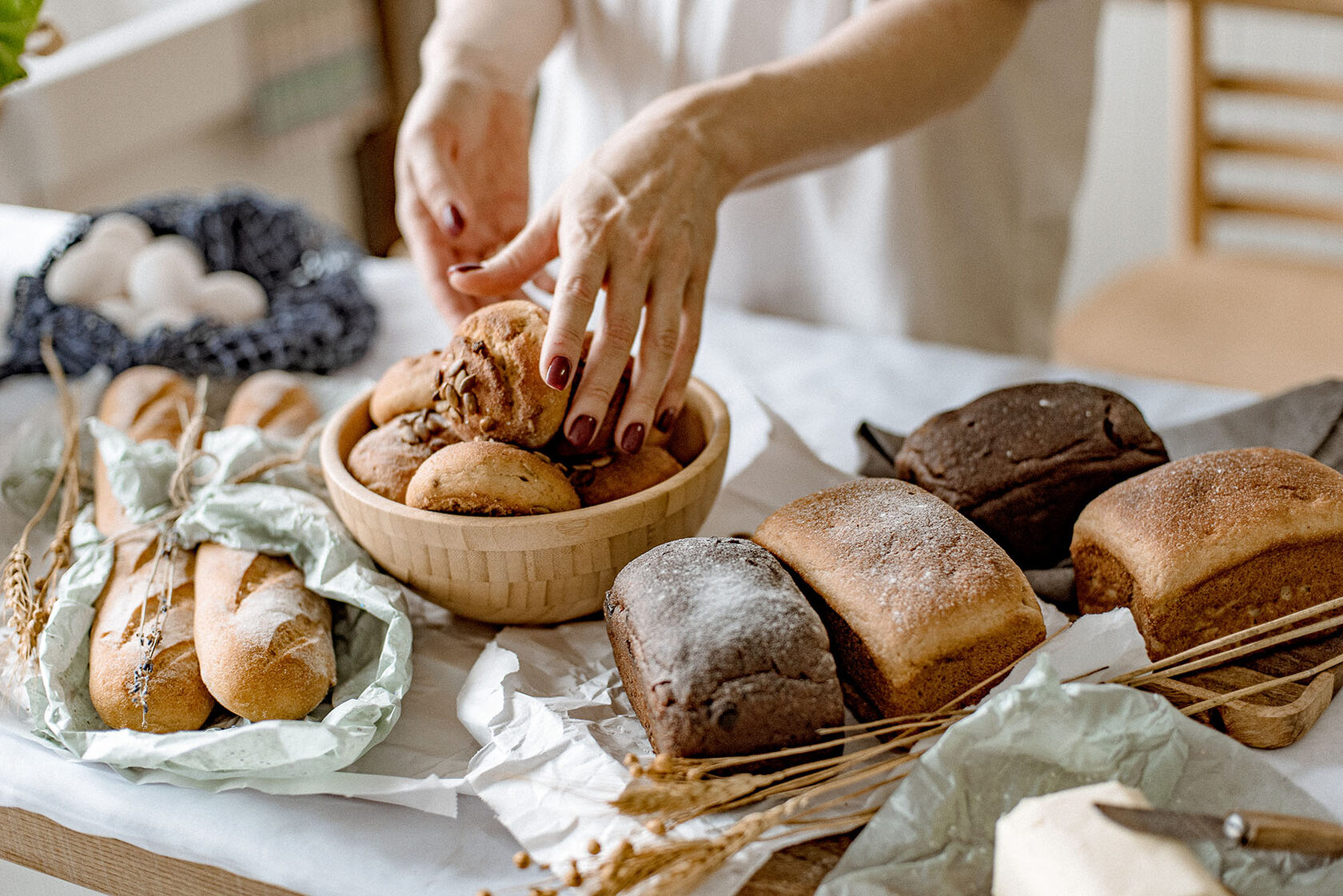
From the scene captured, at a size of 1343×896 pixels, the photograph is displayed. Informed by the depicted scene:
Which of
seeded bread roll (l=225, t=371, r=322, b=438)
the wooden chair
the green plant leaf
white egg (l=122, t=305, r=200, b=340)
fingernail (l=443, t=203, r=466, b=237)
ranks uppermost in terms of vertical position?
the green plant leaf

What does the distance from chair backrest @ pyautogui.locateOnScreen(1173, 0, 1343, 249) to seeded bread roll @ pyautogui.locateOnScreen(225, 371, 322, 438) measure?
1855mm

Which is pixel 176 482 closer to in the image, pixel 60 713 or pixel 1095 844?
pixel 60 713

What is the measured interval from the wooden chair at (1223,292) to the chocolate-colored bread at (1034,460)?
106 centimetres

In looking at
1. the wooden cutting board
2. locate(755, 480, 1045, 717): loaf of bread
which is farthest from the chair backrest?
locate(755, 480, 1045, 717): loaf of bread

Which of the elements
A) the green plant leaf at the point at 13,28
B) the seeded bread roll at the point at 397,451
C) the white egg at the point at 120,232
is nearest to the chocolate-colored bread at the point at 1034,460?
the seeded bread roll at the point at 397,451

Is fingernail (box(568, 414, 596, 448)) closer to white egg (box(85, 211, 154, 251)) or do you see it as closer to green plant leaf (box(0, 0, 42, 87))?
green plant leaf (box(0, 0, 42, 87))

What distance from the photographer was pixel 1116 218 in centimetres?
376

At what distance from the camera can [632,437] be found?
36.0 inches

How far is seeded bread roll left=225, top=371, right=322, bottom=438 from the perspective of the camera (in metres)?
1.19

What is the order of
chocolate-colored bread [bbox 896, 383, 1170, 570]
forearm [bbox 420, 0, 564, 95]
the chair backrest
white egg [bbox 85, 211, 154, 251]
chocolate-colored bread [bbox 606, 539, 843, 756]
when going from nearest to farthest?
chocolate-colored bread [bbox 606, 539, 843, 756] → chocolate-colored bread [bbox 896, 383, 1170, 570] → forearm [bbox 420, 0, 564, 95] → white egg [bbox 85, 211, 154, 251] → the chair backrest

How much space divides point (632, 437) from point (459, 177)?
484 millimetres

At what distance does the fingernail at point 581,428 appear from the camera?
89 cm

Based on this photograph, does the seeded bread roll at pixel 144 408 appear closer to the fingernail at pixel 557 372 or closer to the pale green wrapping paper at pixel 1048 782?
the fingernail at pixel 557 372

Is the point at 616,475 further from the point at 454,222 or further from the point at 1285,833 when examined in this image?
the point at 1285,833
